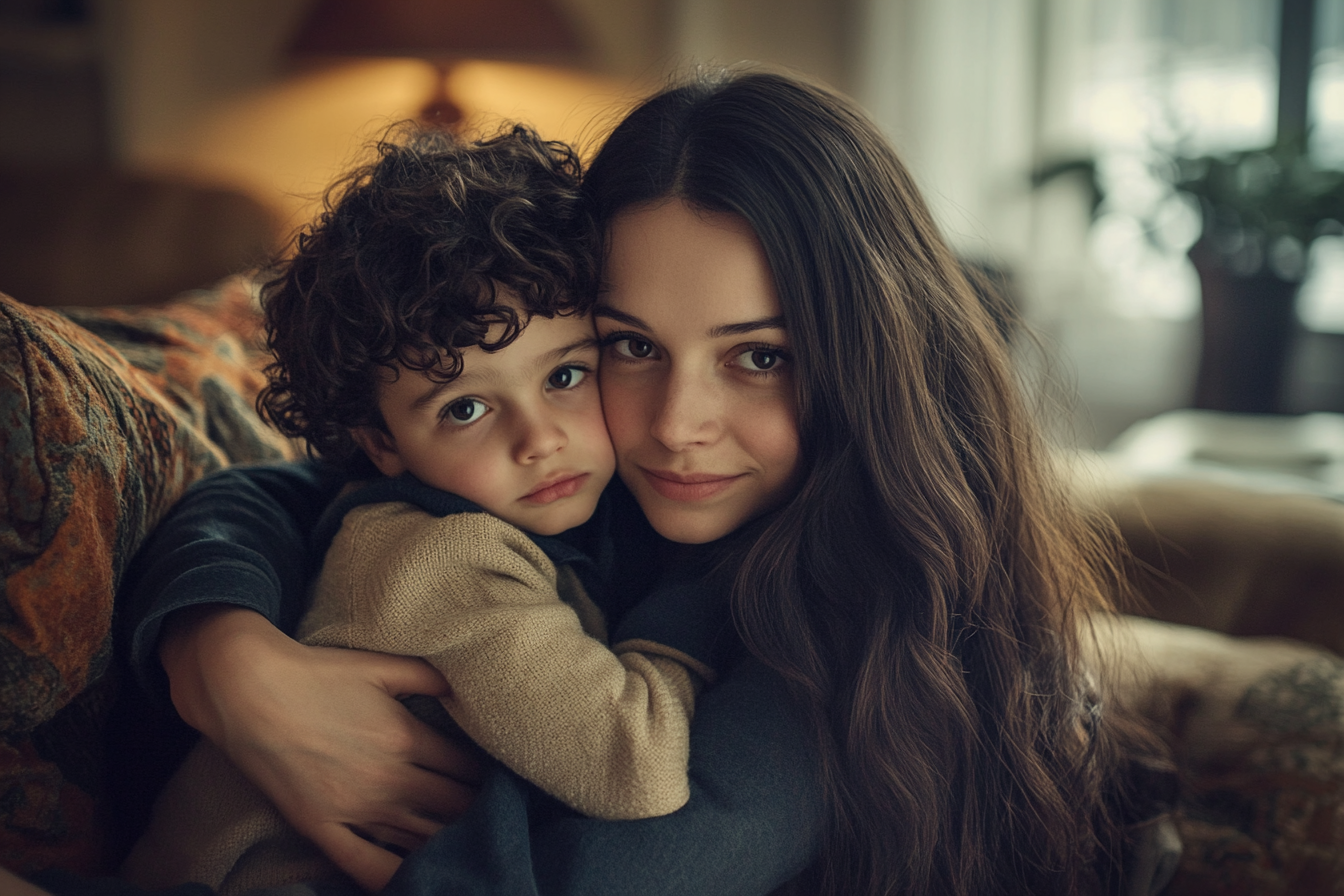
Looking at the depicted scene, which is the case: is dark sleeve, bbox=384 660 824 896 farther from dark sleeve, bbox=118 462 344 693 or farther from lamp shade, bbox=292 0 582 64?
lamp shade, bbox=292 0 582 64

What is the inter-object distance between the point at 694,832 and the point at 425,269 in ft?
1.60

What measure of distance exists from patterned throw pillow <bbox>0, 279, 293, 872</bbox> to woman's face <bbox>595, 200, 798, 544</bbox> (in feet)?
1.33

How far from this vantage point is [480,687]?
72 cm

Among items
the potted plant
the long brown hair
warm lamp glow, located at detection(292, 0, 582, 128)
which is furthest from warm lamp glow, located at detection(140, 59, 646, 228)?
the potted plant

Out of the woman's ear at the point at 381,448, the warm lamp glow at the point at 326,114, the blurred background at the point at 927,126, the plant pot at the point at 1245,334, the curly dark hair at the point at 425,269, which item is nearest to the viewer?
the curly dark hair at the point at 425,269

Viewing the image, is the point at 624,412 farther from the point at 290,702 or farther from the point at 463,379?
the point at 290,702

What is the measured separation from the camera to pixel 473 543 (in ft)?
2.52

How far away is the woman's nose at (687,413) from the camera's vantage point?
0.86 meters

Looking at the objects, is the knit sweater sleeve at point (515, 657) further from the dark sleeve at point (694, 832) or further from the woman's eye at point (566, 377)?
the woman's eye at point (566, 377)

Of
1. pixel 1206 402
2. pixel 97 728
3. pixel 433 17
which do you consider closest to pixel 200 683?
pixel 97 728

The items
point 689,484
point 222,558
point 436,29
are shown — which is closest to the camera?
point 222,558

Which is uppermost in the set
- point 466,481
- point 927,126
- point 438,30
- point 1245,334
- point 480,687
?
point 438,30

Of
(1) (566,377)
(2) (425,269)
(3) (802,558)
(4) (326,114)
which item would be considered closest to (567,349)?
(1) (566,377)

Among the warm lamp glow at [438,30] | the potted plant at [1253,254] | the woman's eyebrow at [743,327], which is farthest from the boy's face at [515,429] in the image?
the potted plant at [1253,254]
